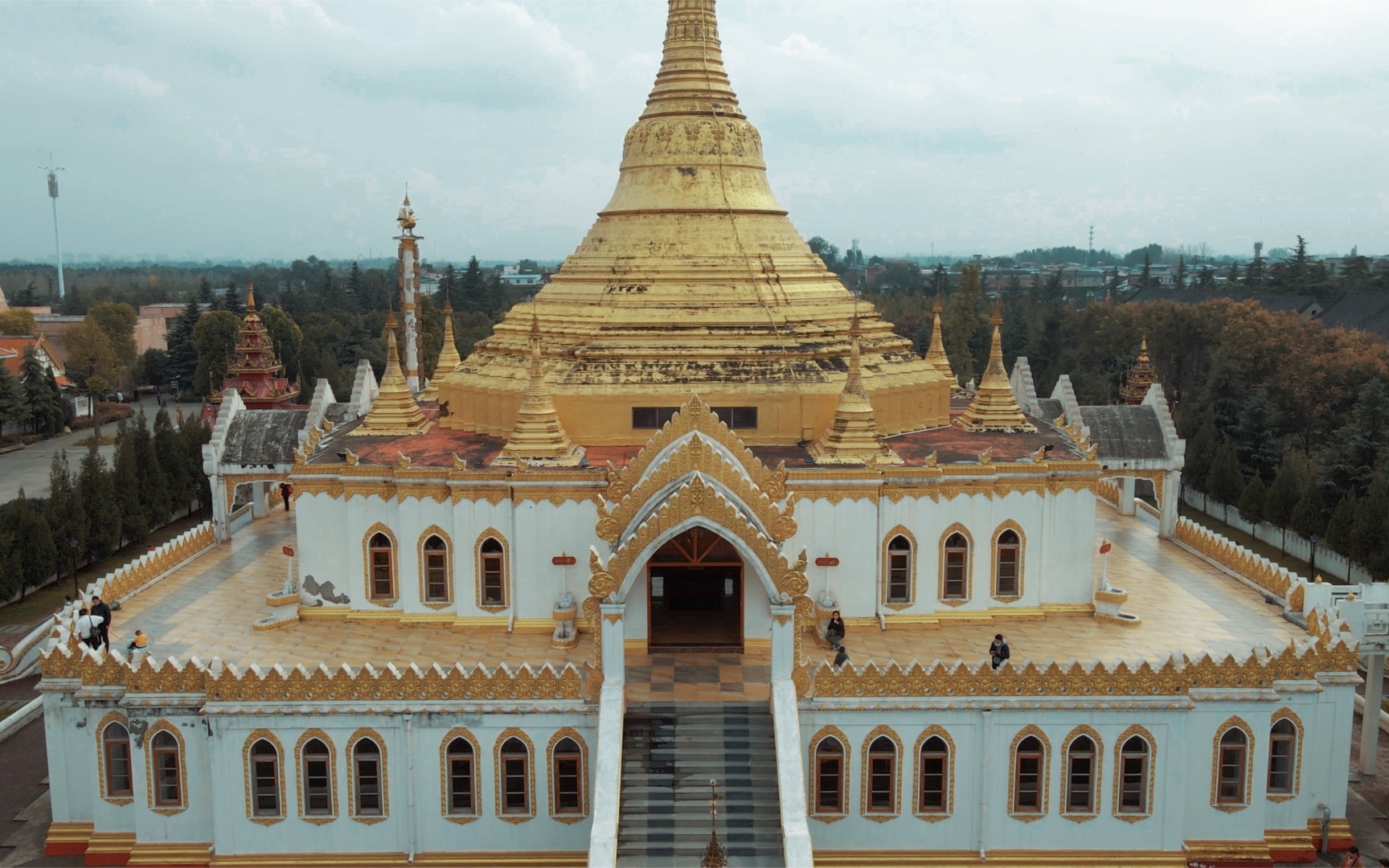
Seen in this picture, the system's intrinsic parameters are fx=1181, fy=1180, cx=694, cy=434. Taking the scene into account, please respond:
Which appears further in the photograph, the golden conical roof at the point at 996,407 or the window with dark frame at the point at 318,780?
the golden conical roof at the point at 996,407

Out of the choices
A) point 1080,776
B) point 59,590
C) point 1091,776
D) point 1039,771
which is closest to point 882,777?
point 1039,771

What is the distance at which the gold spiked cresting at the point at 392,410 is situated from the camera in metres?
28.0

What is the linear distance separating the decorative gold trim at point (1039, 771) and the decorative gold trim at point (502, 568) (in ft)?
33.8

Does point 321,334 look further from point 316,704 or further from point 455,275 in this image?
point 316,704

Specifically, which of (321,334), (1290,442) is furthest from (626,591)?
(321,334)

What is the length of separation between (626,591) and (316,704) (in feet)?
18.9

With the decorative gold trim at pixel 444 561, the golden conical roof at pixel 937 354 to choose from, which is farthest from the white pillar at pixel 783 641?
the golden conical roof at pixel 937 354

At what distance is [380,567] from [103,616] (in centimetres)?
531

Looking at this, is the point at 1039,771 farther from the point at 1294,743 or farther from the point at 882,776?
the point at 1294,743

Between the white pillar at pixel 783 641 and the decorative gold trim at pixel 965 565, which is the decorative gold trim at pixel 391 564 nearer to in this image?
the white pillar at pixel 783 641

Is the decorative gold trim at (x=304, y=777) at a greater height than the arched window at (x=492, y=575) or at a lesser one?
lesser

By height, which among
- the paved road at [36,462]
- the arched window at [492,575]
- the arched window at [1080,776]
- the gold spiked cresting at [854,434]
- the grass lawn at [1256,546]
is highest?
the gold spiked cresting at [854,434]

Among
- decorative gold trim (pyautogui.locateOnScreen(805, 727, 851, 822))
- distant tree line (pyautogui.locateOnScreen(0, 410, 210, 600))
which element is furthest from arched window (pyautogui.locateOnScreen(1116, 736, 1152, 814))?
distant tree line (pyautogui.locateOnScreen(0, 410, 210, 600))

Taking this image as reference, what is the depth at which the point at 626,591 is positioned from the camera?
20.4 meters
